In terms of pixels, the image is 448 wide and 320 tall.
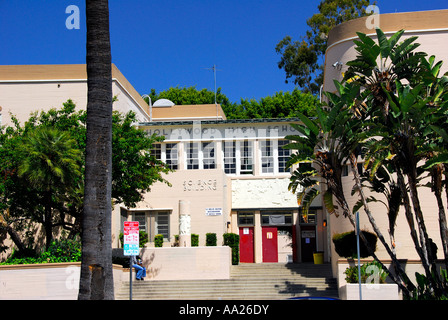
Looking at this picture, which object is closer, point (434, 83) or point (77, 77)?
point (434, 83)

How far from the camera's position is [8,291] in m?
21.5

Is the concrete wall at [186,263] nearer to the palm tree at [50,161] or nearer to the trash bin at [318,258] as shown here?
the trash bin at [318,258]

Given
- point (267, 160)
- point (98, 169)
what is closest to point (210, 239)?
point (267, 160)

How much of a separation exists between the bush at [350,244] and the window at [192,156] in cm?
1193

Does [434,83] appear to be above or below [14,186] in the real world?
above

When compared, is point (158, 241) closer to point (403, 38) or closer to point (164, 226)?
point (164, 226)

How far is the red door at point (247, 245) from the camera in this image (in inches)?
1291

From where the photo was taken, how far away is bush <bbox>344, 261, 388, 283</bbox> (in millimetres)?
21578

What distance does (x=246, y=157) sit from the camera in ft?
113

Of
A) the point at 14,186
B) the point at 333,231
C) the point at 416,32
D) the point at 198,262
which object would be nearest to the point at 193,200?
the point at 198,262

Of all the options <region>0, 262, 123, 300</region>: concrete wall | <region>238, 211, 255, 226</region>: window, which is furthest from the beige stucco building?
<region>0, 262, 123, 300</region>: concrete wall

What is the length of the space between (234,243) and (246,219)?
320cm

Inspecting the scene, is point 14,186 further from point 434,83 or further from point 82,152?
point 434,83
